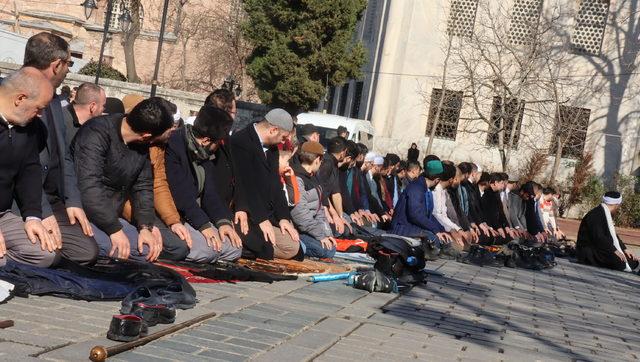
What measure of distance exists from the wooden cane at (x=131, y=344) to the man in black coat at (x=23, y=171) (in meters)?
1.41

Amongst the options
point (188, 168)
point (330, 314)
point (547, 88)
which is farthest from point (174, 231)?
point (547, 88)

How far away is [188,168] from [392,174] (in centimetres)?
1272

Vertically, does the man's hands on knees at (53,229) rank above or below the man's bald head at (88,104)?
below

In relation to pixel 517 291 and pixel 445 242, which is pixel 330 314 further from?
pixel 445 242

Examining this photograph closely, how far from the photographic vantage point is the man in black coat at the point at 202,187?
11194mm

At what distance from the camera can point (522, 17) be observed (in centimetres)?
4497

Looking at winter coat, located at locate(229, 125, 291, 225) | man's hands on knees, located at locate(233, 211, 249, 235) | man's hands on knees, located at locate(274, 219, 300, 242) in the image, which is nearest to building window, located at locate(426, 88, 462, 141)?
winter coat, located at locate(229, 125, 291, 225)

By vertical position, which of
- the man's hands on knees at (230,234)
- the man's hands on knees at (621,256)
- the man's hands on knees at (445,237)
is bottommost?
the man's hands on knees at (621,256)

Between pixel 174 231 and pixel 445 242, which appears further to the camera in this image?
pixel 445 242

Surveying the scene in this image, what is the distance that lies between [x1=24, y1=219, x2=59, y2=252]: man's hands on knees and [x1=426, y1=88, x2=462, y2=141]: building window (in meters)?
38.3

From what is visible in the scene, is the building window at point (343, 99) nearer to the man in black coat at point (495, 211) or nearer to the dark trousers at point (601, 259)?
the man in black coat at point (495, 211)

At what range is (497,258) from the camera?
1973 cm

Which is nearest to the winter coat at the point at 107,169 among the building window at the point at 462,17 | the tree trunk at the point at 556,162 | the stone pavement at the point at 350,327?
the stone pavement at the point at 350,327

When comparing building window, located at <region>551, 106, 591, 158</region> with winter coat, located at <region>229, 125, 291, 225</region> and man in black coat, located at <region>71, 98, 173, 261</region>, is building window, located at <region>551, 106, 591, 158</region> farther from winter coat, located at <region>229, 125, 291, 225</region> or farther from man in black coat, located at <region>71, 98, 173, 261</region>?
man in black coat, located at <region>71, 98, 173, 261</region>
